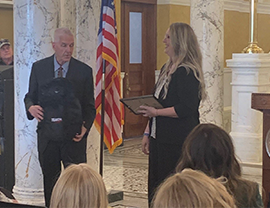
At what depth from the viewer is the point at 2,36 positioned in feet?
23.8

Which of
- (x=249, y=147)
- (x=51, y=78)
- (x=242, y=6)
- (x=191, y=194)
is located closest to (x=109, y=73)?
(x=51, y=78)

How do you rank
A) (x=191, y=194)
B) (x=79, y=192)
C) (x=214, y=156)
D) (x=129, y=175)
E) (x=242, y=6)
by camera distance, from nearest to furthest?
(x=191, y=194)
(x=79, y=192)
(x=214, y=156)
(x=129, y=175)
(x=242, y=6)

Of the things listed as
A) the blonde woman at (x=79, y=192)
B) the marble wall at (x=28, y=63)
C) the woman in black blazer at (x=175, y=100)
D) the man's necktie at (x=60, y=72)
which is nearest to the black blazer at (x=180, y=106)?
the woman in black blazer at (x=175, y=100)

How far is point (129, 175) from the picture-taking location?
617cm

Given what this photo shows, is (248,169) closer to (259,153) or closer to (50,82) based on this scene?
(259,153)

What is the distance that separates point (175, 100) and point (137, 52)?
586cm

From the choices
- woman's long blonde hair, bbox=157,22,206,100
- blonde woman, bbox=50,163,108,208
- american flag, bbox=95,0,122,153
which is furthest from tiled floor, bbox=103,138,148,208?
blonde woman, bbox=50,163,108,208

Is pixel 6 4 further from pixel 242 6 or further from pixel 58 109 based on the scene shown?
pixel 242 6

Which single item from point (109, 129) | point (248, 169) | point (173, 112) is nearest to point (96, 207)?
point (173, 112)

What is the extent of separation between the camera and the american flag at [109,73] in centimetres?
445

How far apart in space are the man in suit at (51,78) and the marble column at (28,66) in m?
0.56

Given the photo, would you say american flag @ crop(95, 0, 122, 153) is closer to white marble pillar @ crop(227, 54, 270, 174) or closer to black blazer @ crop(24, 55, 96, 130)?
black blazer @ crop(24, 55, 96, 130)

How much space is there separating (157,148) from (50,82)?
0.87 meters

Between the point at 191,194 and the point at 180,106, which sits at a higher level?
the point at 180,106
